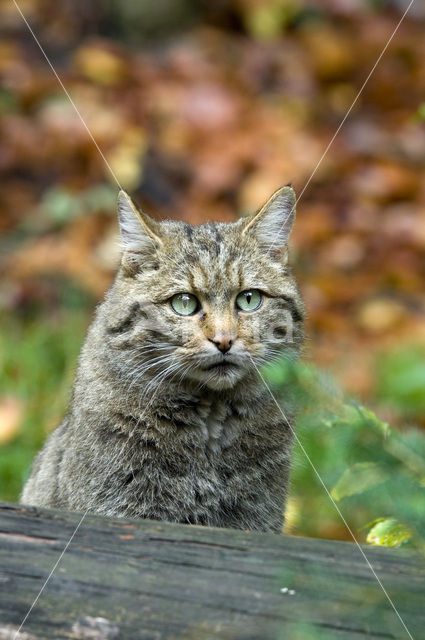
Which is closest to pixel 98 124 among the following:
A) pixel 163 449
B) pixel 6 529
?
pixel 163 449

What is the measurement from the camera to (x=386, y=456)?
0.98 meters

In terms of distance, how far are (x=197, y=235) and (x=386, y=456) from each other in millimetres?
2143

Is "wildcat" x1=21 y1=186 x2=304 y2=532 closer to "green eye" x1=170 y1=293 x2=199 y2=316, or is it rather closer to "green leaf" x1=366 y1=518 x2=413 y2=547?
"green eye" x1=170 y1=293 x2=199 y2=316

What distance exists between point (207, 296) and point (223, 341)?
227mm

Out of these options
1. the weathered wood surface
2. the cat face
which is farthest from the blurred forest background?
the weathered wood surface

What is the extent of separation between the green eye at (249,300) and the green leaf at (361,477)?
6.11ft

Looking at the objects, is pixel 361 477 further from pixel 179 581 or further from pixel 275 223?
Answer: pixel 275 223

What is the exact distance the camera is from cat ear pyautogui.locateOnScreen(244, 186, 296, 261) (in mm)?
3068

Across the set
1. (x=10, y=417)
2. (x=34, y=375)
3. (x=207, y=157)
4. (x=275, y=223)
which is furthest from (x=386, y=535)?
(x=207, y=157)

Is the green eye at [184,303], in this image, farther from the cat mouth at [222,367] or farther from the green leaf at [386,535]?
the green leaf at [386,535]

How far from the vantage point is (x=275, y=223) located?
10.2 feet

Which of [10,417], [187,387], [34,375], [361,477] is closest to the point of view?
[361,477]

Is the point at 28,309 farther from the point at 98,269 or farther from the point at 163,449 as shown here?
the point at 163,449

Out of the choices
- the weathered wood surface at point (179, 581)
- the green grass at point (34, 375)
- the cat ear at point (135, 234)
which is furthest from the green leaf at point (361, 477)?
the green grass at point (34, 375)
